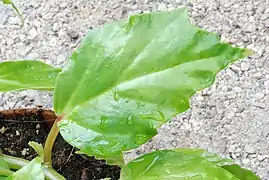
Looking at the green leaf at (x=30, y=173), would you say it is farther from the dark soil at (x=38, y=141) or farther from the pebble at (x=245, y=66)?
the pebble at (x=245, y=66)

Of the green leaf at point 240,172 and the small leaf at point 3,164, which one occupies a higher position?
the green leaf at point 240,172

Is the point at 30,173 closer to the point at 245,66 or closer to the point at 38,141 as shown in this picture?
the point at 38,141

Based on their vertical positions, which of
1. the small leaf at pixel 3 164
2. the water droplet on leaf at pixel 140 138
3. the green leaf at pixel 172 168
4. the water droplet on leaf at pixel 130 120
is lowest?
the small leaf at pixel 3 164

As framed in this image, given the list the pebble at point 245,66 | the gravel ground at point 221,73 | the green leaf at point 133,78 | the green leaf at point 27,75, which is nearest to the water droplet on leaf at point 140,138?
the green leaf at point 133,78

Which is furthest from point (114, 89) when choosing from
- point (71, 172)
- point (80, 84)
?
point (71, 172)

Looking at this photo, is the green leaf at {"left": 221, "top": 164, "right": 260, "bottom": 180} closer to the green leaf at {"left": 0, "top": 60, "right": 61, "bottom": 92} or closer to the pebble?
the green leaf at {"left": 0, "top": 60, "right": 61, "bottom": 92}

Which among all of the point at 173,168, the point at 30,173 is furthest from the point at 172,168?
the point at 30,173

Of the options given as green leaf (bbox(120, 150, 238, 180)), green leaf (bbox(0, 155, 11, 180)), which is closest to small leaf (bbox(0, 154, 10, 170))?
green leaf (bbox(0, 155, 11, 180))

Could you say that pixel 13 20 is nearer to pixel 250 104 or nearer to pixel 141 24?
pixel 250 104
